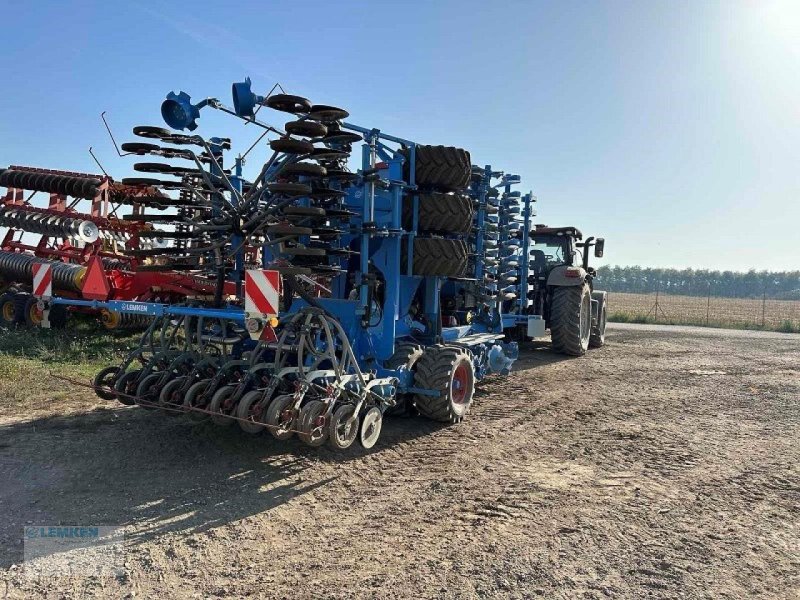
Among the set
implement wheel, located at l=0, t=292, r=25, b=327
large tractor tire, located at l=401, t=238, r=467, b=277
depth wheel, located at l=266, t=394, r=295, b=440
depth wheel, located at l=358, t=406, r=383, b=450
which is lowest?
depth wheel, located at l=358, t=406, r=383, b=450

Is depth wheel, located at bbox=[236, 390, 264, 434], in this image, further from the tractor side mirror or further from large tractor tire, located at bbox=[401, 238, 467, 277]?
the tractor side mirror

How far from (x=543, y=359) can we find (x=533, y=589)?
851 cm

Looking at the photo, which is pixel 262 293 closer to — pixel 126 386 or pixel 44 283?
pixel 126 386

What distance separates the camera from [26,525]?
11.7 feet

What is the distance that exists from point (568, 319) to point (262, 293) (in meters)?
8.05

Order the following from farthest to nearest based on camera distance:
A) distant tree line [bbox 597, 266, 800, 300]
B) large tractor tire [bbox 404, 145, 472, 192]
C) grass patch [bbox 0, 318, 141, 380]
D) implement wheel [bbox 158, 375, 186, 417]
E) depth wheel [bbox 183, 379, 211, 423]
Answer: distant tree line [bbox 597, 266, 800, 300] → grass patch [bbox 0, 318, 141, 380] → large tractor tire [bbox 404, 145, 472, 192] → implement wheel [bbox 158, 375, 186, 417] → depth wheel [bbox 183, 379, 211, 423]

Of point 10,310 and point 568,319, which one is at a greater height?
point 568,319

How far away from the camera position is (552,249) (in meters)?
12.2

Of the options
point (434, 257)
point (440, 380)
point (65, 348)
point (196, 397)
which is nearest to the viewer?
point (196, 397)

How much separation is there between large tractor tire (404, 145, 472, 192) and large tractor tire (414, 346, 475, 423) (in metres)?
1.70

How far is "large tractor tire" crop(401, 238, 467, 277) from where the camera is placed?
594cm

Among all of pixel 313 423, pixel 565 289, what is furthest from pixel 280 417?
pixel 565 289

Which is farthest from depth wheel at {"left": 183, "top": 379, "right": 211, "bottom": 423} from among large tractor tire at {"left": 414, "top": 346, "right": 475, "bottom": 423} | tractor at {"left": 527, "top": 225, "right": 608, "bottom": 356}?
tractor at {"left": 527, "top": 225, "right": 608, "bottom": 356}

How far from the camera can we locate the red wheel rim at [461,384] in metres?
6.23
